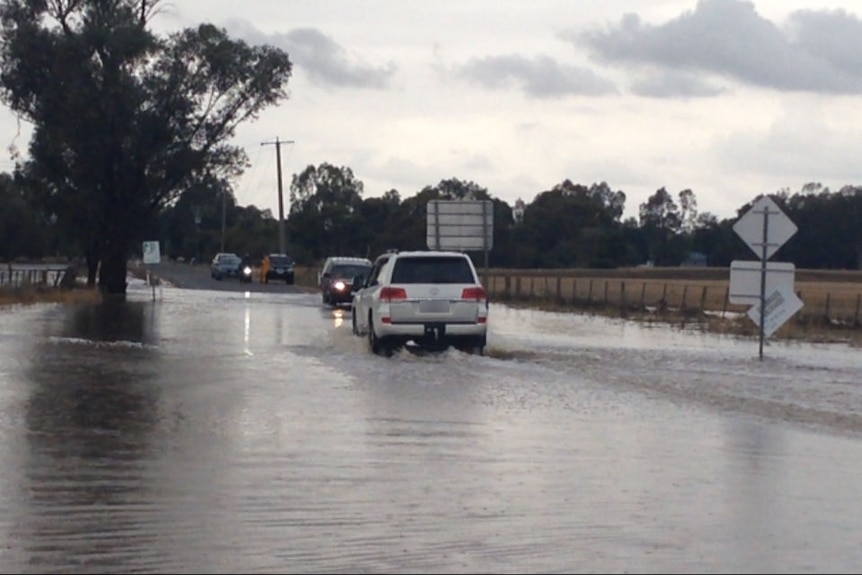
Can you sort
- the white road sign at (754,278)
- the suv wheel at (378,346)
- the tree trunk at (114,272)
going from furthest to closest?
1. the tree trunk at (114,272)
2. the white road sign at (754,278)
3. the suv wheel at (378,346)

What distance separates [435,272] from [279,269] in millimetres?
50305

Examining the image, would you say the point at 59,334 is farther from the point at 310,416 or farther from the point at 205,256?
the point at 205,256

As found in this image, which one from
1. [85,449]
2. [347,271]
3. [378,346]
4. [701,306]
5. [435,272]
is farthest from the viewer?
[347,271]

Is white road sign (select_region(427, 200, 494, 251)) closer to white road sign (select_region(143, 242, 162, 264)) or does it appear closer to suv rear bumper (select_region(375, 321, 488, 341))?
white road sign (select_region(143, 242, 162, 264))

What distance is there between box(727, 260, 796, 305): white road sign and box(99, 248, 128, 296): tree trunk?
33.0 m

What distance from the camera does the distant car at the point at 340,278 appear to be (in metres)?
44.7

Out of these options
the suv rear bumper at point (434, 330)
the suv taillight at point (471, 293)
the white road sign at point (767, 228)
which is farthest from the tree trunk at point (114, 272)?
the white road sign at point (767, 228)

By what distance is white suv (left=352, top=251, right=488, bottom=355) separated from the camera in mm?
23266

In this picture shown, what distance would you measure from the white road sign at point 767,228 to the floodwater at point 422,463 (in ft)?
6.50

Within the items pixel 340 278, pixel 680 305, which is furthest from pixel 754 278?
pixel 680 305

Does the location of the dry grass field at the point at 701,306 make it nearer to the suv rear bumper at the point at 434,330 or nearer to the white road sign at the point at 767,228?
the white road sign at the point at 767,228

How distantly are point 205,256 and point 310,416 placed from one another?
422ft

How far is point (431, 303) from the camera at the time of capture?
23.3 m

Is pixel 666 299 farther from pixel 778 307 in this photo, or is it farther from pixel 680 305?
pixel 778 307
